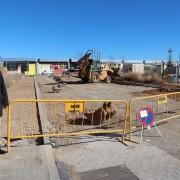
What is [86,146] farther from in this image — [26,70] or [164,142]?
[26,70]

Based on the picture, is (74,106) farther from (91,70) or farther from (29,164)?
(91,70)

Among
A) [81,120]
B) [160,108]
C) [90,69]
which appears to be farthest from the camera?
[90,69]

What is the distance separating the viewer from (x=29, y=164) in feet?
22.0

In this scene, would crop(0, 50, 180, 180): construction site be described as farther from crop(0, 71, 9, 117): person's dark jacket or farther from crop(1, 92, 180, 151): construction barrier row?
crop(0, 71, 9, 117): person's dark jacket

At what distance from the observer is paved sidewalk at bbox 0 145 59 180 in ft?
19.8

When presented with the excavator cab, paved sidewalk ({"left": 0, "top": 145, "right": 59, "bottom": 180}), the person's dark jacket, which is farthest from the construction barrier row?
the excavator cab

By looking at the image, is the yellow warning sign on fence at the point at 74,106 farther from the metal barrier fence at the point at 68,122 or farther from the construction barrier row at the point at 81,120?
the metal barrier fence at the point at 68,122

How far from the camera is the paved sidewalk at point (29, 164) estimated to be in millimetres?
6039

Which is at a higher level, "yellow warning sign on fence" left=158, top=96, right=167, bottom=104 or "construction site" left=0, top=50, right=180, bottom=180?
"yellow warning sign on fence" left=158, top=96, right=167, bottom=104

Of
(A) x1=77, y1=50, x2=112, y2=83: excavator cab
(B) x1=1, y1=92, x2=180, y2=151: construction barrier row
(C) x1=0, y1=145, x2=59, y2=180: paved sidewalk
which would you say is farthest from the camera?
(A) x1=77, y1=50, x2=112, y2=83: excavator cab

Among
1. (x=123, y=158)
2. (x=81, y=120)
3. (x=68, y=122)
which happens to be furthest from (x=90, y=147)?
(x=81, y=120)

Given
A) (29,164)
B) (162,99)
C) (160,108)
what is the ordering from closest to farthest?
1. (29,164)
2. (162,99)
3. (160,108)

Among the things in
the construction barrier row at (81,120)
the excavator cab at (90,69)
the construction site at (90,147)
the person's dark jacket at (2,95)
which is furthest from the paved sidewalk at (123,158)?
the excavator cab at (90,69)

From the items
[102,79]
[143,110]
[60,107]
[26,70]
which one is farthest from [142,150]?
[26,70]
